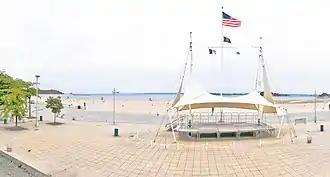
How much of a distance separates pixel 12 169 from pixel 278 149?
44.0ft

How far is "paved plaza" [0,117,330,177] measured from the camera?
1362 cm

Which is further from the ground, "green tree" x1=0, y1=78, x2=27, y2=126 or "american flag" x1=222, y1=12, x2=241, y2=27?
"american flag" x1=222, y1=12, x2=241, y2=27

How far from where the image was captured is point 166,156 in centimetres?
1599

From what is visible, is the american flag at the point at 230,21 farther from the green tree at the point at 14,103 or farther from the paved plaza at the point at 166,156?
the green tree at the point at 14,103

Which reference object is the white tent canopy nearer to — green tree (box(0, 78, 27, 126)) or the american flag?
the american flag

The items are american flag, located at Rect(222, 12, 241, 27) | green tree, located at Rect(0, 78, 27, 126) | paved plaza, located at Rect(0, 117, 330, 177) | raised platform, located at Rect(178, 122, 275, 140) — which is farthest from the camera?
green tree, located at Rect(0, 78, 27, 126)

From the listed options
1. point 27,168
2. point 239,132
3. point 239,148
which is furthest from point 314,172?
point 27,168

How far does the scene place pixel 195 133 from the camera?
21109mm

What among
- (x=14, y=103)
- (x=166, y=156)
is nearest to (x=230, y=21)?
(x=166, y=156)

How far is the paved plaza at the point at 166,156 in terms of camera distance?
13625 millimetres

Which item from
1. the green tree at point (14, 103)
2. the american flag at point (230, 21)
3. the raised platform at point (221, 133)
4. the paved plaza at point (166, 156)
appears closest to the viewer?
the paved plaza at point (166, 156)

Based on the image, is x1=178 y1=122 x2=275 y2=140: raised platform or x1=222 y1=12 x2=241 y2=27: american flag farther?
x1=222 y1=12 x2=241 y2=27: american flag

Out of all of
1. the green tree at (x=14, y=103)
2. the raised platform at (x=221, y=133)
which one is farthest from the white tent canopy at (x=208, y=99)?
the green tree at (x=14, y=103)

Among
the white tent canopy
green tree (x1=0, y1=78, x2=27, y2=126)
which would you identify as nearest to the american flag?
the white tent canopy
